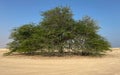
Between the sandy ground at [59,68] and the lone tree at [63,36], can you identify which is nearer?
the sandy ground at [59,68]

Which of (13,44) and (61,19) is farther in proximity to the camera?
(13,44)

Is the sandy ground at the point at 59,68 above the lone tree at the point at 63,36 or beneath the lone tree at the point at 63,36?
beneath

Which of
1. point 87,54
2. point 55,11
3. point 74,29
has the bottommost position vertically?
point 87,54

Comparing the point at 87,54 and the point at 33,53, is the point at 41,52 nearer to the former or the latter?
the point at 33,53

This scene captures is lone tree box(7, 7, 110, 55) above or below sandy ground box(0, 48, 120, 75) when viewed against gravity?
above

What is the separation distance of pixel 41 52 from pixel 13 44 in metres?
3.20

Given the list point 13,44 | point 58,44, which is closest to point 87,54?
point 58,44

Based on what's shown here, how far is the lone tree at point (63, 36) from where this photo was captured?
89.4 ft

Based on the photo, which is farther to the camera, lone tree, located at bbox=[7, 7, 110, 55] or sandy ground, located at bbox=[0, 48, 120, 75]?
lone tree, located at bbox=[7, 7, 110, 55]

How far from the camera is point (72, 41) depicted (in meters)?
28.1

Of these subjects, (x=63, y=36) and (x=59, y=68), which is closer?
(x=59, y=68)

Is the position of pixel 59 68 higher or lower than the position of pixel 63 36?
lower

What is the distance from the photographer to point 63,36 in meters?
27.6

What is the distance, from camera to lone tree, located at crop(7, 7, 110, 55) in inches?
1073
